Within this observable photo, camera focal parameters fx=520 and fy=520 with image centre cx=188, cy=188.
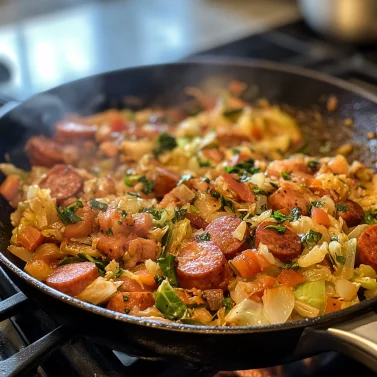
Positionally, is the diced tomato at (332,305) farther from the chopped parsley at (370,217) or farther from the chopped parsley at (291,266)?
the chopped parsley at (370,217)

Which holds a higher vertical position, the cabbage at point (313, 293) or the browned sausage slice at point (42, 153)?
the browned sausage slice at point (42, 153)

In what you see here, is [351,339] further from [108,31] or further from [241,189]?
[108,31]

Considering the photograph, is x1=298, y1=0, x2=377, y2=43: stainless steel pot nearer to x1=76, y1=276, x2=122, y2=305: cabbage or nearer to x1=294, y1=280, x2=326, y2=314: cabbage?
x1=294, y1=280, x2=326, y2=314: cabbage

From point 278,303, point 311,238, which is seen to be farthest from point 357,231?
point 278,303

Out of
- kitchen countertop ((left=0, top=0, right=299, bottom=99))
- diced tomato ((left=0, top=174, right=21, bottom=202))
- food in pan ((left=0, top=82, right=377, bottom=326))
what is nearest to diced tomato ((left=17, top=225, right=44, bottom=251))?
food in pan ((left=0, top=82, right=377, bottom=326))

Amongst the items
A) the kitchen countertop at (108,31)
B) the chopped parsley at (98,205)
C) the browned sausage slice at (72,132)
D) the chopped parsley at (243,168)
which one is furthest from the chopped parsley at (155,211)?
the kitchen countertop at (108,31)

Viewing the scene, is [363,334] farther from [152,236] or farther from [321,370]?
[152,236]

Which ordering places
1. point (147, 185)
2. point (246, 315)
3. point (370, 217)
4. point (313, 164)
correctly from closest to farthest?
point (246, 315)
point (370, 217)
point (147, 185)
point (313, 164)
